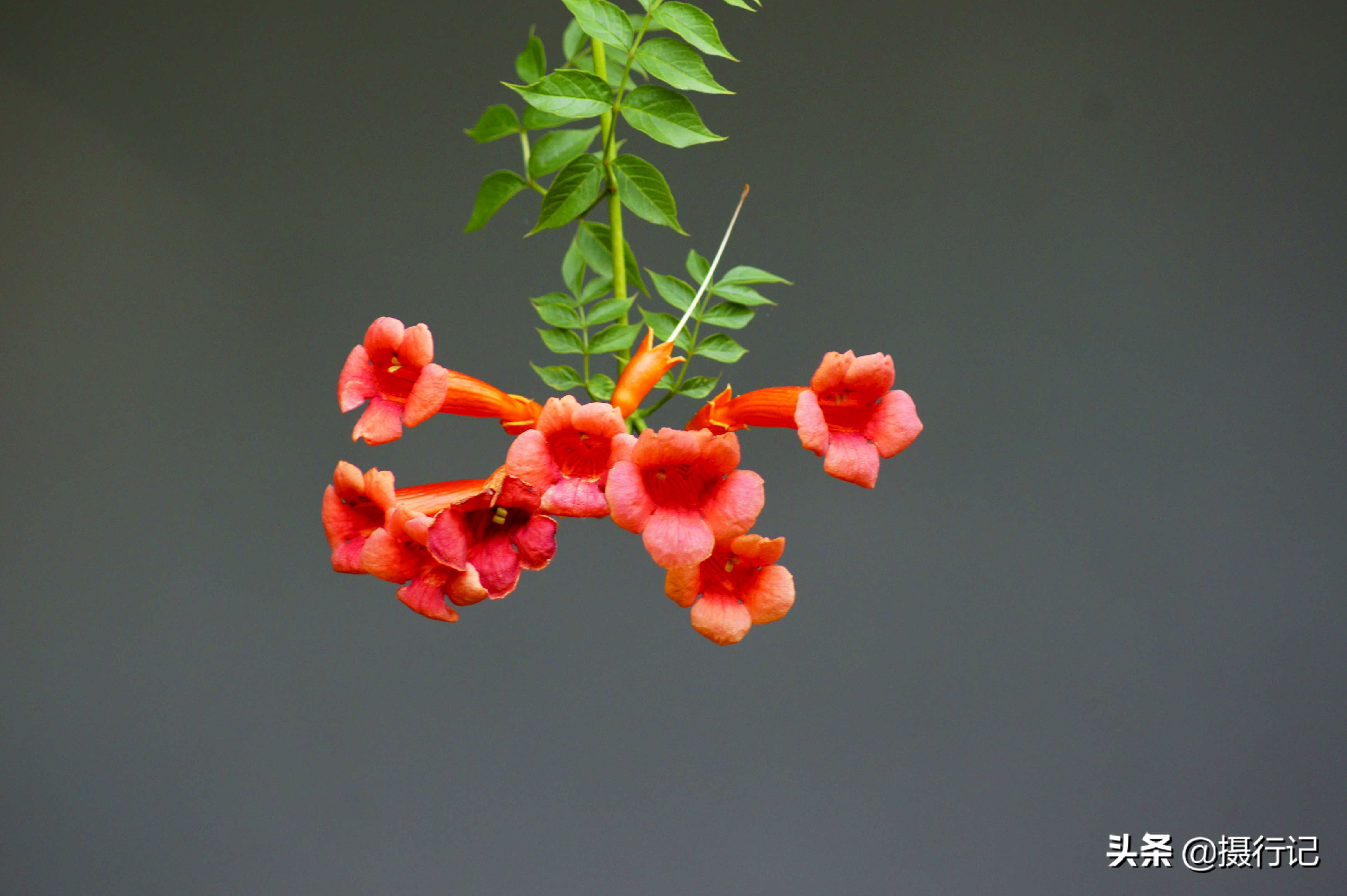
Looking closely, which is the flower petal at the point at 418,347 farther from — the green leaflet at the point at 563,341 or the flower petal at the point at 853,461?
the flower petal at the point at 853,461

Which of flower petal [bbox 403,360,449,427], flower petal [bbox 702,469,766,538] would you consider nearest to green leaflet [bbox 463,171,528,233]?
flower petal [bbox 403,360,449,427]

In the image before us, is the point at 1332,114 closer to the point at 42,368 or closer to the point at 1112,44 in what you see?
the point at 1112,44

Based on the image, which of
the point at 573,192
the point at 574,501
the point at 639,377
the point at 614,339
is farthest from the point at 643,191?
the point at 574,501

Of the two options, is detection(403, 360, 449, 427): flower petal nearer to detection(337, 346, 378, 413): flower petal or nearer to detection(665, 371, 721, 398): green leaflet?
detection(337, 346, 378, 413): flower petal

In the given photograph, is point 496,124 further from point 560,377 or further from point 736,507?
point 736,507

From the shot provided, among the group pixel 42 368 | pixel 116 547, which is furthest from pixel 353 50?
pixel 116 547

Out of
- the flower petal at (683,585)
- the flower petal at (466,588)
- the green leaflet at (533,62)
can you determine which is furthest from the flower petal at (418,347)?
the green leaflet at (533,62)
